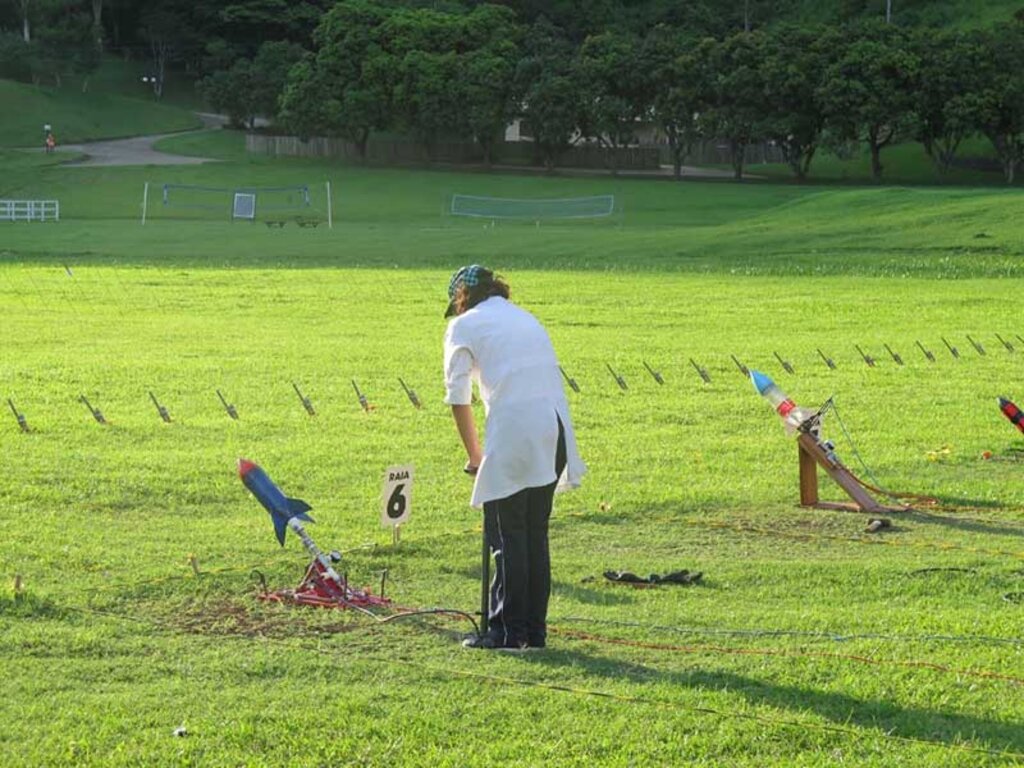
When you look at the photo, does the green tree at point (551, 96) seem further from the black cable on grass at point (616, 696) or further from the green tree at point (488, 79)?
the black cable on grass at point (616, 696)

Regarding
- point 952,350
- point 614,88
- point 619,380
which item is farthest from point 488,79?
point 619,380

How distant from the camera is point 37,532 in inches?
464

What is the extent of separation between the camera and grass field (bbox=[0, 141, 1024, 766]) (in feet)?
24.8

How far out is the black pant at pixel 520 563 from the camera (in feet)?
28.9

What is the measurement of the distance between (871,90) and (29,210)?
36.3m

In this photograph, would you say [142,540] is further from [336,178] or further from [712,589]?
[336,178]

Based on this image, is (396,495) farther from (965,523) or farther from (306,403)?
(306,403)

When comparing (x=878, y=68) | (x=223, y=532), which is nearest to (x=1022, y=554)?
(x=223, y=532)

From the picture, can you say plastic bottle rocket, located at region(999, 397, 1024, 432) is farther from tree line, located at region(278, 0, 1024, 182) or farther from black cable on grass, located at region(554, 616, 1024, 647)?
tree line, located at region(278, 0, 1024, 182)

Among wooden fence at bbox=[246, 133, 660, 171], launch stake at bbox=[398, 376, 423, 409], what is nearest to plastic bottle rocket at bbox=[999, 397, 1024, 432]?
launch stake at bbox=[398, 376, 423, 409]

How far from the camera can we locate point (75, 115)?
99375mm

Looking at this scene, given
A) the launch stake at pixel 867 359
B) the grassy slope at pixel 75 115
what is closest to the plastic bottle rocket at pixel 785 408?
the launch stake at pixel 867 359

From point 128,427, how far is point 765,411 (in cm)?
679

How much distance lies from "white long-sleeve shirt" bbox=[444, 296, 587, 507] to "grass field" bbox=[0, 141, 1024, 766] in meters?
0.98
